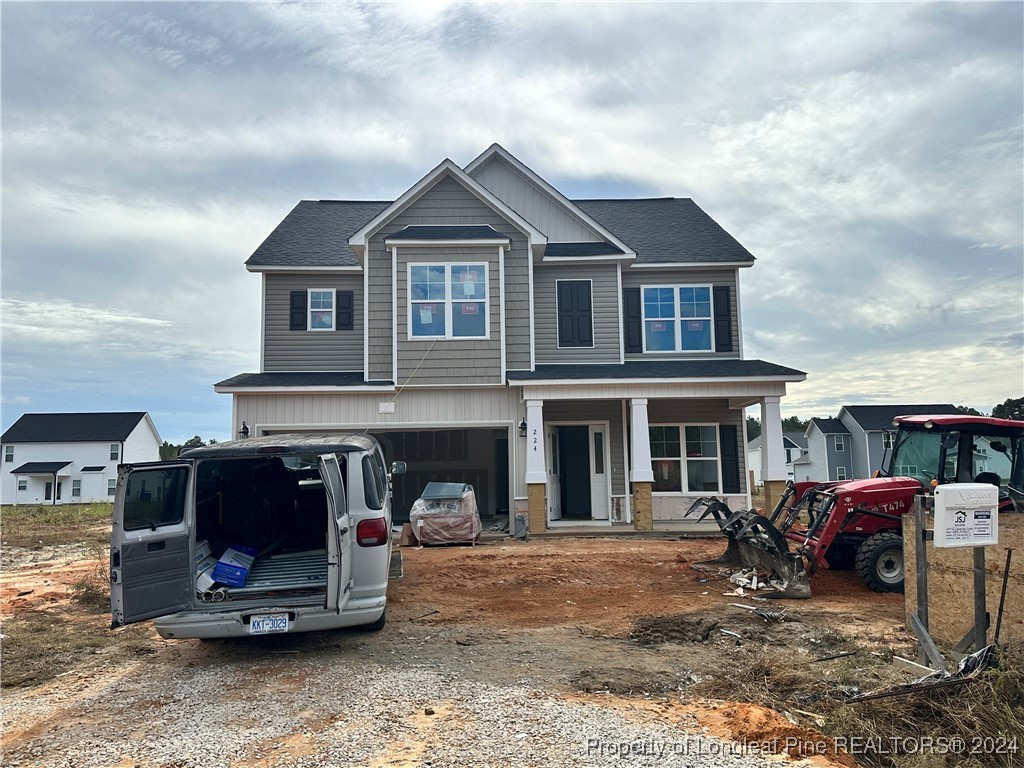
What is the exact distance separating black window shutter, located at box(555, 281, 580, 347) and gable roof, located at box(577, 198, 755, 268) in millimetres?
1839

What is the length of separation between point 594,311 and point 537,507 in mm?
5080

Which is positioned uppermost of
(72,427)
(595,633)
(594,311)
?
(594,311)

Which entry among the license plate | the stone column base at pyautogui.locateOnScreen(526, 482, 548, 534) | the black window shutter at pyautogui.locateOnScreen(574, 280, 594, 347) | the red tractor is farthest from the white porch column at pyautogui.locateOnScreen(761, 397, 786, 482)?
the license plate

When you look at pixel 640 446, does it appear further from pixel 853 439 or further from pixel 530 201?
pixel 853 439

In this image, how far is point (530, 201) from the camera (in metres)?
17.9

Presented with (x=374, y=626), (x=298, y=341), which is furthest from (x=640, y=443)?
(x=374, y=626)

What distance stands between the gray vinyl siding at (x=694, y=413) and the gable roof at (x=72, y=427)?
4074cm

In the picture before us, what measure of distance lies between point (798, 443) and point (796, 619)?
50524mm

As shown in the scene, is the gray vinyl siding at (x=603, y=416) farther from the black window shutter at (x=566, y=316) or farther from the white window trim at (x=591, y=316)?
the black window shutter at (x=566, y=316)

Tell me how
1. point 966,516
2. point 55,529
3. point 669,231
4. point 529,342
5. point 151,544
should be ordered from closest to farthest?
point 966,516 < point 151,544 < point 529,342 < point 669,231 < point 55,529

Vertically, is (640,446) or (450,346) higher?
(450,346)

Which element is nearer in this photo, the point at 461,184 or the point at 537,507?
the point at 537,507

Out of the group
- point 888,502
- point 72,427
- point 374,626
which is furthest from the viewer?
point 72,427

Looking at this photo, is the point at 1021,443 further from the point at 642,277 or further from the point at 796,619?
the point at 642,277
